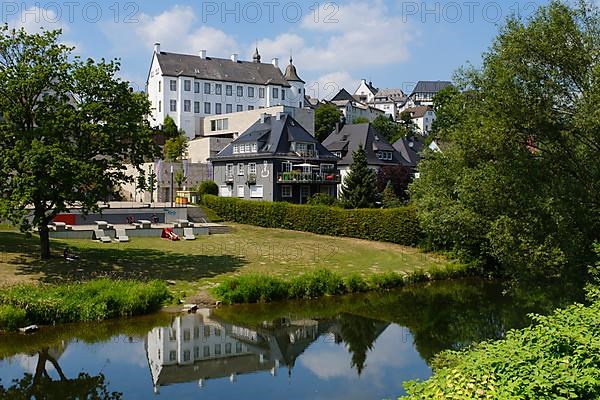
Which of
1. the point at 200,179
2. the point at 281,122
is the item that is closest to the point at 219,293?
the point at 281,122

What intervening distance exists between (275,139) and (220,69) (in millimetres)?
43710

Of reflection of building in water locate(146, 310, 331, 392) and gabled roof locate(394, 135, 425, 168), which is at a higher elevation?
gabled roof locate(394, 135, 425, 168)

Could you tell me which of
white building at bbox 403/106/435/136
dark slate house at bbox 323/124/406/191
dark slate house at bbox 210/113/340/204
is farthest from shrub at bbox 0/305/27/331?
white building at bbox 403/106/435/136

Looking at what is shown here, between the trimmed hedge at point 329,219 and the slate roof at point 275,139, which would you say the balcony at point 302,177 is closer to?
the slate roof at point 275,139

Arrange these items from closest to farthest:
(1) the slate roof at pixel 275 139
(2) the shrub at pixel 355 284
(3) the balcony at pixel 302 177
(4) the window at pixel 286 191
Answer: (2) the shrub at pixel 355 284, (3) the balcony at pixel 302 177, (4) the window at pixel 286 191, (1) the slate roof at pixel 275 139

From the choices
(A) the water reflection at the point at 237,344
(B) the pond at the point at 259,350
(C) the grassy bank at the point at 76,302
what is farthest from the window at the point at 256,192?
(A) the water reflection at the point at 237,344

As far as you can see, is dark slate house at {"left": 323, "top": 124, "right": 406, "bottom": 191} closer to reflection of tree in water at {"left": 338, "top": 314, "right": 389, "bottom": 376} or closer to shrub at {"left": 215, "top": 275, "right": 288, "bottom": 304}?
shrub at {"left": 215, "top": 275, "right": 288, "bottom": 304}

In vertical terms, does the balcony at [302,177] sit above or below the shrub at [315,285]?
above

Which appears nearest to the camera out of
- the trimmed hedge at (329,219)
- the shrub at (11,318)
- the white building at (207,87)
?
the shrub at (11,318)

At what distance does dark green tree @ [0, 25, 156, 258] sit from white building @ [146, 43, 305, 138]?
6336 centimetres

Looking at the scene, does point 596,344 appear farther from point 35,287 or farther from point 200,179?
point 200,179

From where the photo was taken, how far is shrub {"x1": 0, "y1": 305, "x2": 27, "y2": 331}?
1892 centimetres

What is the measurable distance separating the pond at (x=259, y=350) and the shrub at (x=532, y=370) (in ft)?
21.5

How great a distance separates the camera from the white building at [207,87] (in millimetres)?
89438
